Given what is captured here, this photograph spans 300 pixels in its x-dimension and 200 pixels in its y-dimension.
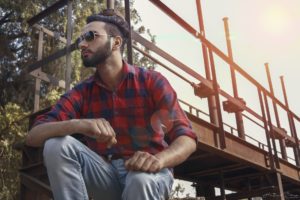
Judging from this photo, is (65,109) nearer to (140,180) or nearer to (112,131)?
(112,131)

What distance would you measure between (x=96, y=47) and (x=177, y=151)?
0.81 m

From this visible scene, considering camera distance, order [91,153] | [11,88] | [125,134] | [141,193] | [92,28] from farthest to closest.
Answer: [11,88]
[92,28]
[125,134]
[91,153]
[141,193]

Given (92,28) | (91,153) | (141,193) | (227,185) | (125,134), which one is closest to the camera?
(141,193)

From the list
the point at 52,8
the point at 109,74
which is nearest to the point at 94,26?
the point at 109,74

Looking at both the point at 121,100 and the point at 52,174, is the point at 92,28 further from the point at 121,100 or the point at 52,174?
the point at 52,174

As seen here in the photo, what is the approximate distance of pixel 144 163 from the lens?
1.75 m

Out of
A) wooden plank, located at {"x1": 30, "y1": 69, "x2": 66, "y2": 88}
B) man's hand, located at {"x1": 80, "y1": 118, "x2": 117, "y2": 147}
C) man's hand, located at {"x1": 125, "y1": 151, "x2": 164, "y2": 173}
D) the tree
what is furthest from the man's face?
the tree

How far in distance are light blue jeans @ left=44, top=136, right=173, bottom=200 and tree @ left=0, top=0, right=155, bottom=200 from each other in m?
11.5

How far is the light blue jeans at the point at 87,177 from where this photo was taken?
174 cm

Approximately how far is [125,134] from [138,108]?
0.17 m

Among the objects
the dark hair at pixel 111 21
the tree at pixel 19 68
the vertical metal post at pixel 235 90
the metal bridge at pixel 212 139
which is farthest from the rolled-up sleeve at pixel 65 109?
the tree at pixel 19 68

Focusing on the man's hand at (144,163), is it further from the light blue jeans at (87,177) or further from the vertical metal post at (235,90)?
the vertical metal post at (235,90)

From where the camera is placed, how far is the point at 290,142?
12977mm

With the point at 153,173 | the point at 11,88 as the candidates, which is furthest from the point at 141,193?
the point at 11,88
